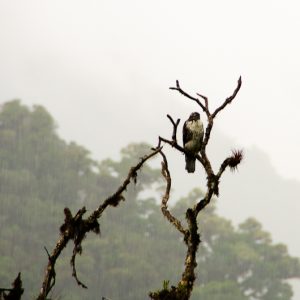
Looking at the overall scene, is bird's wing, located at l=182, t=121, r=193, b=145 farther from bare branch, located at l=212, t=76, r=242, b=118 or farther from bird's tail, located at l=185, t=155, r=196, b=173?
bare branch, located at l=212, t=76, r=242, b=118

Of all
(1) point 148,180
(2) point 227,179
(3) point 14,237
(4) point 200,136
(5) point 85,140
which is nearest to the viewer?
(4) point 200,136

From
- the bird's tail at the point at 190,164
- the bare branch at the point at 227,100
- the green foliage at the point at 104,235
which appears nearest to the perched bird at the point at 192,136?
the bird's tail at the point at 190,164

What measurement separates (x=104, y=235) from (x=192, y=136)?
1055 inches

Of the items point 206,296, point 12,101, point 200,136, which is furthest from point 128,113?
point 200,136

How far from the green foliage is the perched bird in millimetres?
20454

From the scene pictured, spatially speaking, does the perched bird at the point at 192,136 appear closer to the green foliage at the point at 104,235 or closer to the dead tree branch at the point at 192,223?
the dead tree branch at the point at 192,223

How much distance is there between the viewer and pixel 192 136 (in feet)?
25.5

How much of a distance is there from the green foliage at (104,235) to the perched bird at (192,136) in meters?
20.5

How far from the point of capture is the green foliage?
30766 millimetres

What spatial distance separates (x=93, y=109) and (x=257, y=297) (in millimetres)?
146977

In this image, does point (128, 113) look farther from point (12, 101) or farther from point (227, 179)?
point (12, 101)

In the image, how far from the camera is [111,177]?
37.7 meters

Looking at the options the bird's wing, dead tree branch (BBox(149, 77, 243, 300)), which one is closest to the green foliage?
the bird's wing

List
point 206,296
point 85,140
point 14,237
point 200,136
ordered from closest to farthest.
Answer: point 200,136, point 206,296, point 14,237, point 85,140
